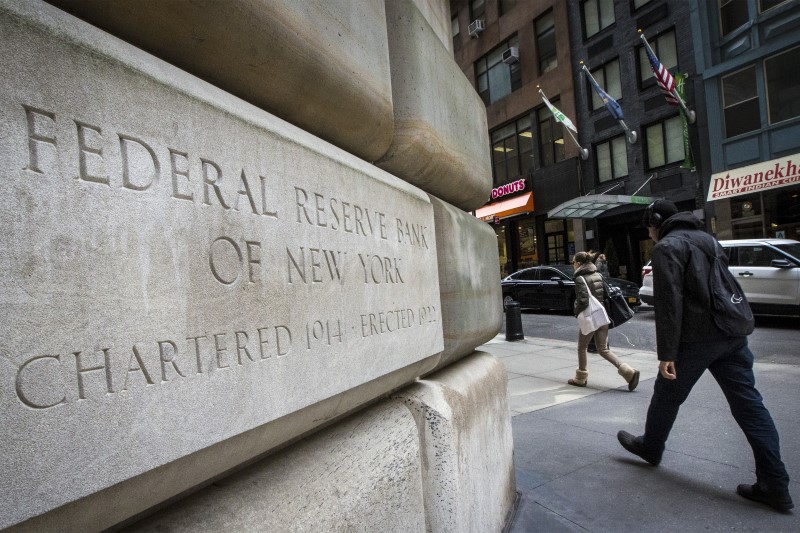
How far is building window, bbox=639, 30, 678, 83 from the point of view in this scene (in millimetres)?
19006

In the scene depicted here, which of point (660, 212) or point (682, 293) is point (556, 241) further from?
point (682, 293)

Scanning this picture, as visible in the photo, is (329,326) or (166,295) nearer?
(166,295)

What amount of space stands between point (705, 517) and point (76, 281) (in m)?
3.28

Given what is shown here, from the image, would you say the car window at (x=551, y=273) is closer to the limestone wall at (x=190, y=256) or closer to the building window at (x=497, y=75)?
the building window at (x=497, y=75)

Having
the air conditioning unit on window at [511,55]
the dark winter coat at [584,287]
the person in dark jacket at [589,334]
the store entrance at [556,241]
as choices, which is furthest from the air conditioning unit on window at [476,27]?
the dark winter coat at [584,287]

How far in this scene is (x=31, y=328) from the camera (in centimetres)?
81

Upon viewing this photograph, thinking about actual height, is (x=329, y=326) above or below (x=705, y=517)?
above

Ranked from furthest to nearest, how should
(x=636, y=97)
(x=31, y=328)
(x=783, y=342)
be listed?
1. (x=636, y=97)
2. (x=783, y=342)
3. (x=31, y=328)

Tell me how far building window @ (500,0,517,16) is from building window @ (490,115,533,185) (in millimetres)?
5931

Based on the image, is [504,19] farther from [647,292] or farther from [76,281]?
[76,281]

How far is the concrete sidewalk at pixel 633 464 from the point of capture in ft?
9.18

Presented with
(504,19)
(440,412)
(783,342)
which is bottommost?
(783,342)

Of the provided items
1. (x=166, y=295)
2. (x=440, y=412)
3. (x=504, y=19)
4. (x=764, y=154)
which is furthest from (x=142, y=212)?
(x=504, y=19)

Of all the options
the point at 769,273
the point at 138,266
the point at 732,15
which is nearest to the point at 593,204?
the point at 732,15
